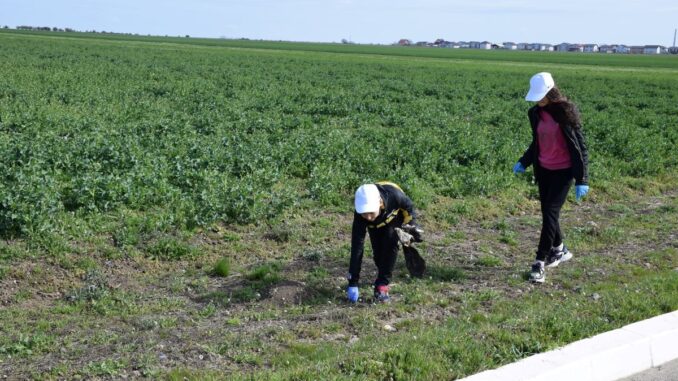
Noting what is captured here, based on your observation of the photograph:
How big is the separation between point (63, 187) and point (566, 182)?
→ 231 inches

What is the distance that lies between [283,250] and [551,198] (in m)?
3.05

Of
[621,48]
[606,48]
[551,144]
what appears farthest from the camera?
[606,48]

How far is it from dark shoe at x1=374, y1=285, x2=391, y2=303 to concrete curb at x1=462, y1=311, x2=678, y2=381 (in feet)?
6.26

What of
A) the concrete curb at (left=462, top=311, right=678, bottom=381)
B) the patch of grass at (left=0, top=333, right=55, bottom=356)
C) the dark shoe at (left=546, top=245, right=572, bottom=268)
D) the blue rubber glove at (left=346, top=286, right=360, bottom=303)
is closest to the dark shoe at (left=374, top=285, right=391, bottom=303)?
the blue rubber glove at (left=346, top=286, right=360, bottom=303)

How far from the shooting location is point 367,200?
6070mm

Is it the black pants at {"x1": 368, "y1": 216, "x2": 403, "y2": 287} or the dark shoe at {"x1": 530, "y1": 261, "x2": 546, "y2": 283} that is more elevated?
the black pants at {"x1": 368, "y1": 216, "x2": 403, "y2": 287}

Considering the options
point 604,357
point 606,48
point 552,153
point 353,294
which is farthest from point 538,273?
point 606,48

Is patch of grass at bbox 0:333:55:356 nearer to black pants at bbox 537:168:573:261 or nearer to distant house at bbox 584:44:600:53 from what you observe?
black pants at bbox 537:168:573:261

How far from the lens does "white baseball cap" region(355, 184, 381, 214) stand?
6062 millimetres

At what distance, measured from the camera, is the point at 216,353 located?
517cm

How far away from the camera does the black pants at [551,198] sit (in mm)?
7215

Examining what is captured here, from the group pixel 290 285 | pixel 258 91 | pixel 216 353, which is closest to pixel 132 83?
pixel 258 91

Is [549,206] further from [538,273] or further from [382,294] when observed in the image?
[382,294]

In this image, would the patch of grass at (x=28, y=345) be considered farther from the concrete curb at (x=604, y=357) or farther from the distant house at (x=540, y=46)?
the distant house at (x=540, y=46)
